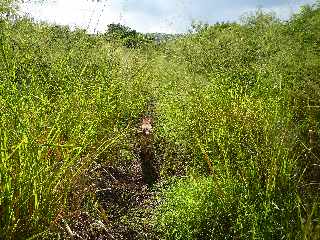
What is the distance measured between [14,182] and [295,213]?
175 cm

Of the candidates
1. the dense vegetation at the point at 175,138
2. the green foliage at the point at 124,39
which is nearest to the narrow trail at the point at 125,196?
the dense vegetation at the point at 175,138

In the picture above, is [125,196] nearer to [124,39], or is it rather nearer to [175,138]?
[175,138]

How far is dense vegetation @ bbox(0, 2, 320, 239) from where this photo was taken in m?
2.42

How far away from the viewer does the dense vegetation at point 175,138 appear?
2418 mm

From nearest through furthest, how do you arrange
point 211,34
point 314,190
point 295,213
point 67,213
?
1. point 67,213
2. point 295,213
3. point 314,190
4. point 211,34

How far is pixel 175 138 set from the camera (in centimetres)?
491

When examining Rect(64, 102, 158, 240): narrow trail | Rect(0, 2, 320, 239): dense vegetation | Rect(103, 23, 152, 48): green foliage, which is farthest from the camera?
Rect(103, 23, 152, 48): green foliage

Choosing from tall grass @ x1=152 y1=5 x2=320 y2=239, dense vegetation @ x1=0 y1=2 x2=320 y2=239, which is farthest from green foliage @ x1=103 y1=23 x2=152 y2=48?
tall grass @ x1=152 y1=5 x2=320 y2=239

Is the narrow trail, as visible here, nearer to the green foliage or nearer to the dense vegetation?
the dense vegetation

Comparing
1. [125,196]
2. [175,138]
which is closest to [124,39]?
[175,138]

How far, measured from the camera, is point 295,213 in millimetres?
3020

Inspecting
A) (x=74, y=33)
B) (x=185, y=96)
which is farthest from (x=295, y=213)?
(x=74, y=33)

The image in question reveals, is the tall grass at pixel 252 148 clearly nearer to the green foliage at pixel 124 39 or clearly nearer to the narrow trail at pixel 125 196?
the narrow trail at pixel 125 196

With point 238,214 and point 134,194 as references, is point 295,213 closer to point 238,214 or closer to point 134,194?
point 238,214
